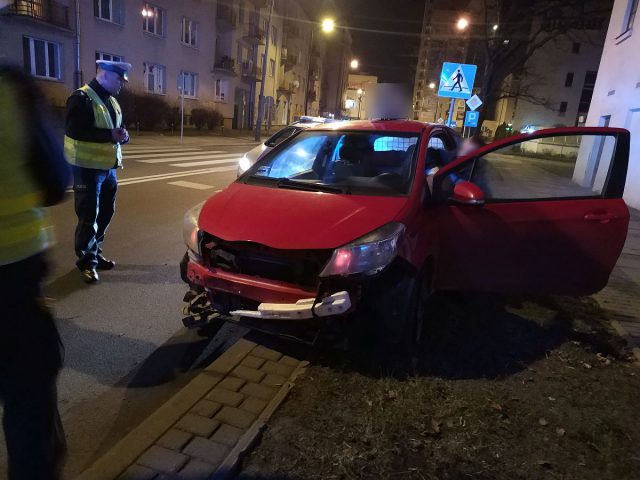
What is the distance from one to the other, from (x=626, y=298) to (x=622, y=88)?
1026 cm

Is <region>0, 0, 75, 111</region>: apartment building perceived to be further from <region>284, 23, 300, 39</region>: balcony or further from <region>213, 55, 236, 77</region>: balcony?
<region>284, 23, 300, 39</region>: balcony

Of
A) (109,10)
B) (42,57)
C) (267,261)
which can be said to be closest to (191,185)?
(267,261)

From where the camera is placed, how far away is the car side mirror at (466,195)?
361cm

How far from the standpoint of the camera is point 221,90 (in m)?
34.0

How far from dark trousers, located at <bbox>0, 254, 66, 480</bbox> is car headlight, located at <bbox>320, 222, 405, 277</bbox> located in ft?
5.19

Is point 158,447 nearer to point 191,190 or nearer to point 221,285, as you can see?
point 221,285

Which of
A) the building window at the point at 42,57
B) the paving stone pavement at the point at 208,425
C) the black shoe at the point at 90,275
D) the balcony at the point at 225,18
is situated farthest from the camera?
the balcony at the point at 225,18

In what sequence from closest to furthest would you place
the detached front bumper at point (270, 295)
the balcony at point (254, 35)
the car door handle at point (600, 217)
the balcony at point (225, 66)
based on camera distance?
1. the detached front bumper at point (270, 295)
2. the car door handle at point (600, 217)
3. the balcony at point (225, 66)
4. the balcony at point (254, 35)

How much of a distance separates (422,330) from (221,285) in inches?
66.0

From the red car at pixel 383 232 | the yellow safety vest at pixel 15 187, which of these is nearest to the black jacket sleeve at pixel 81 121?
the red car at pixel 383 232

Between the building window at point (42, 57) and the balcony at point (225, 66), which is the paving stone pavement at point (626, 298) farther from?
the balcony at point (225, 66)

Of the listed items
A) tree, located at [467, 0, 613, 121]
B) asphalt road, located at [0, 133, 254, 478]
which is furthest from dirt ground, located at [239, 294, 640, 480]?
tree, located at [467, 0, 613, 121]

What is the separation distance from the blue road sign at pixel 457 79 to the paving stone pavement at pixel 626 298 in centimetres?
806

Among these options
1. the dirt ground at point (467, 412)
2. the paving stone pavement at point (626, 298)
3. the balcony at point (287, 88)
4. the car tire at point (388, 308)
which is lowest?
the dirt ground at point (467, 412)
